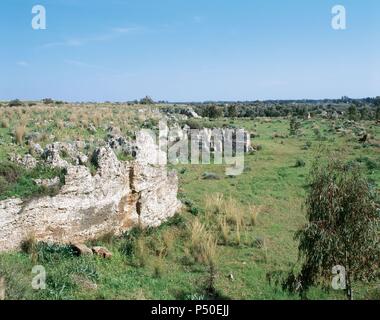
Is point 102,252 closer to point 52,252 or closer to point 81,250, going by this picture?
point 81,250

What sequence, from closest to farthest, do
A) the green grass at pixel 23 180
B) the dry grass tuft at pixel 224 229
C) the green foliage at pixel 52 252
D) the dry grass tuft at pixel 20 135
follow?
1. the green foliage at pixel 52 252
2. the green grass at pixel 23 180
3. the dry grass tuft at pixel 224 229
4. the dry grass tuft at pixel 20 135

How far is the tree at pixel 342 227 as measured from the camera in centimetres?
980

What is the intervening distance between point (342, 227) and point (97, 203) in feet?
24.4

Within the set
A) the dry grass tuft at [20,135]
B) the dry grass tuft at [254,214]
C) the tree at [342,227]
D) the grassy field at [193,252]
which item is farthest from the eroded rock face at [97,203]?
the tree at [342,227]

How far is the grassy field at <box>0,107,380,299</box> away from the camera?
1077cm

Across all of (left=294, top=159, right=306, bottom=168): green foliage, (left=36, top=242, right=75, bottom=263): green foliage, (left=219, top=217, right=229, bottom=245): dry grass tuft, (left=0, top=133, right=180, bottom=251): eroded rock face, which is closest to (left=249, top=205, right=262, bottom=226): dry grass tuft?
(left=219, top=217, right=229, bottom=245): dry grass tuft

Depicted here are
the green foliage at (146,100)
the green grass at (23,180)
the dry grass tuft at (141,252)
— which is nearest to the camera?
the green grass at (23,180)

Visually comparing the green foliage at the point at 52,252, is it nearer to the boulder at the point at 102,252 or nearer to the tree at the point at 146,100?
the boulder at the point at 102,252

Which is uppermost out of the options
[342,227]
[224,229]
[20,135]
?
[20,135]

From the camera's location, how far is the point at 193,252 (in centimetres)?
1367

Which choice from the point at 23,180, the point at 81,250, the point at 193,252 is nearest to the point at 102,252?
the point at 81,250

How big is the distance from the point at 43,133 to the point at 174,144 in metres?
12.1

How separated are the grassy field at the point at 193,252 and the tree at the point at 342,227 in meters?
1.76

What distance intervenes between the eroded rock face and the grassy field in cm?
50
